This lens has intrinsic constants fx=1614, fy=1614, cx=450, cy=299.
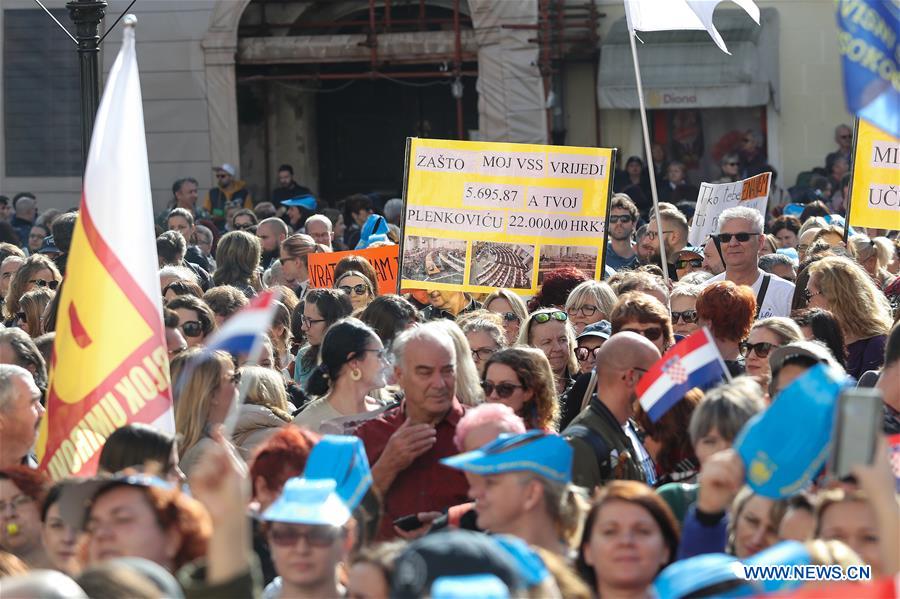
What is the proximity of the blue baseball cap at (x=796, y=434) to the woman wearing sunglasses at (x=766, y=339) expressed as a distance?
2.39m

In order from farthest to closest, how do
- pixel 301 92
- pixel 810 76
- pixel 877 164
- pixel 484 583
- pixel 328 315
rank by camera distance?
pixel 301 92 < pixel 810 76 < pixel 877 164 < pixel 328 315 < pixel 484 583

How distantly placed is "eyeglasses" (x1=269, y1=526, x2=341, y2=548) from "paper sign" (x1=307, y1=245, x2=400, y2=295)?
6.29m

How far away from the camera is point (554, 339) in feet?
24.4

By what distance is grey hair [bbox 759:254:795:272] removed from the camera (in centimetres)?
959

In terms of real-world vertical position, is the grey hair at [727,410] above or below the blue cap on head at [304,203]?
below

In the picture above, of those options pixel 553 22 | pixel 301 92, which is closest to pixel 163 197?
pixel 301 92

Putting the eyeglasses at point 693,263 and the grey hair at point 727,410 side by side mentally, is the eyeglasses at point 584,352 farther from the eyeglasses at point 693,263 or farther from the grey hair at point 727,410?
the eyeglasses at point 693,263

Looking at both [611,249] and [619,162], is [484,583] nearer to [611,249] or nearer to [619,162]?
[611,249]

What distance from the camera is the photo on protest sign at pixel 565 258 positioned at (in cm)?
956

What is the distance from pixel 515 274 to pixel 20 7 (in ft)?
50.0

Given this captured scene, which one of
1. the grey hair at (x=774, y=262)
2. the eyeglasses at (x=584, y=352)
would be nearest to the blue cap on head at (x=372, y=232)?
the grey hair at (x=774, y=262)

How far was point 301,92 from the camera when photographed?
24.0m

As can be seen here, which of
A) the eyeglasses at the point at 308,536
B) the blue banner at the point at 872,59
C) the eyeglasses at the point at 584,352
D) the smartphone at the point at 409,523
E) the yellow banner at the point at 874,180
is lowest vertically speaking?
the smartphone at the point at 409,523

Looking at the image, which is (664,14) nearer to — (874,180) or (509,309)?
(874,180)
